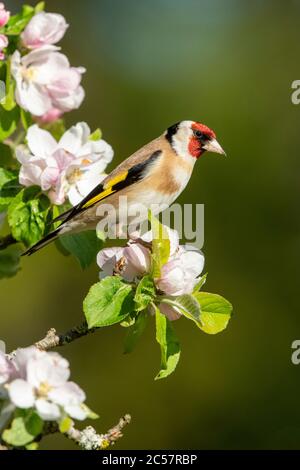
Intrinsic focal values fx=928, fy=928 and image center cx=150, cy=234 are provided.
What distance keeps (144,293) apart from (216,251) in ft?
16.6

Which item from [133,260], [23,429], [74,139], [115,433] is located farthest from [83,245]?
[23,429]

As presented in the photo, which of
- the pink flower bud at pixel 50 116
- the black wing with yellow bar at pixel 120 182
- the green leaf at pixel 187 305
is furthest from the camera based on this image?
the black wing with yellow bar at pixel 120 182

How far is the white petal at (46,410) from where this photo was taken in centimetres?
229

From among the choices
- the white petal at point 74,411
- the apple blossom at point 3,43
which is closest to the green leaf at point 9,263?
the apple blossom at point 3,43

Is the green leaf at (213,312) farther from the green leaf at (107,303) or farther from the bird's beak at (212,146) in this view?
the bird's beak at (212,146)

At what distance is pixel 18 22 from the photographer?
344 cm

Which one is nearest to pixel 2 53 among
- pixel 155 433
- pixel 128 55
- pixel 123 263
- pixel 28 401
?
pixel 123 263

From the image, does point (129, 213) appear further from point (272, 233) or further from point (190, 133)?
point (272, 233)

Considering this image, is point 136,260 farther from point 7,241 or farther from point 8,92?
point 8,92

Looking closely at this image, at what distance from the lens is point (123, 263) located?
2.96 m

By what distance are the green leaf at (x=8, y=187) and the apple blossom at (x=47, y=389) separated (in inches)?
41.0

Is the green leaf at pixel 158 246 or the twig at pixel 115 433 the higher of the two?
the green leaf at pixel 158 246

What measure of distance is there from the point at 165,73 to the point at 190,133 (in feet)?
14.2
